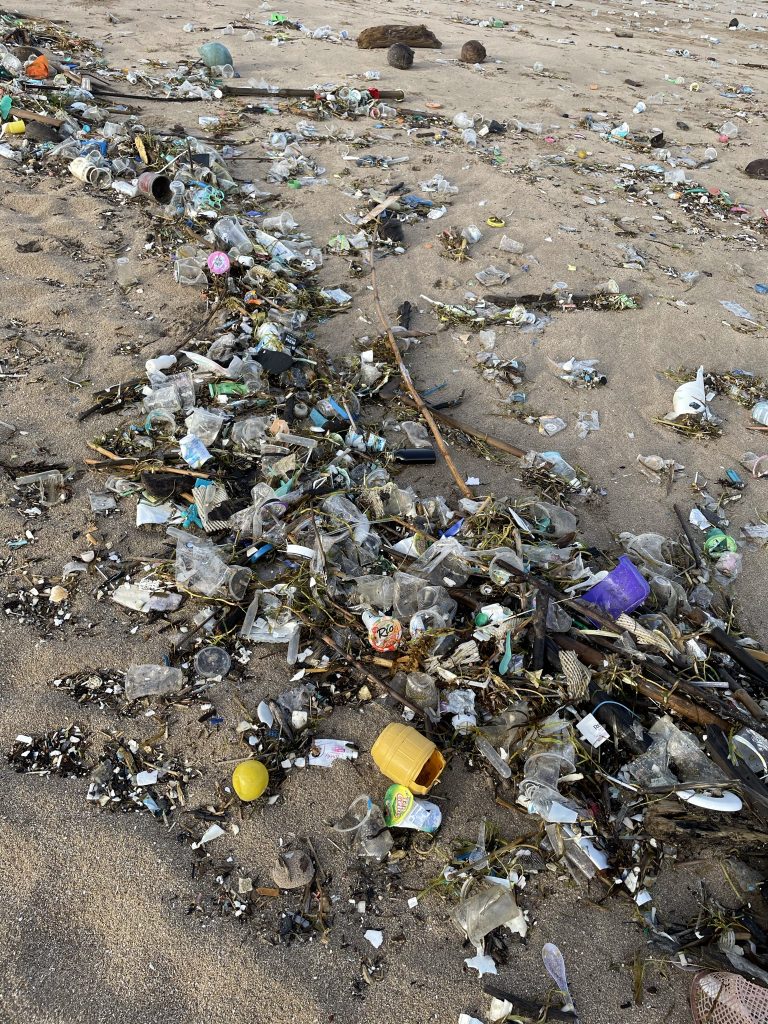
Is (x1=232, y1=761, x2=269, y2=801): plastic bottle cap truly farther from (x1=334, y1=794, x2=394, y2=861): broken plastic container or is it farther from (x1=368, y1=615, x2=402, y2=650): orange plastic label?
(x1=368, y1=615, x2=402, y2=650): orange plastic label

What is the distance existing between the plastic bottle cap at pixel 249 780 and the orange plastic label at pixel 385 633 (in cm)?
56

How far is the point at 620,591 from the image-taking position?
2.52 metres

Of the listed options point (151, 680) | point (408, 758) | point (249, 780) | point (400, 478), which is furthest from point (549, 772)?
point (400, 478)

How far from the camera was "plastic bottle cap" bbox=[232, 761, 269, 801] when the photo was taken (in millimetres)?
1992

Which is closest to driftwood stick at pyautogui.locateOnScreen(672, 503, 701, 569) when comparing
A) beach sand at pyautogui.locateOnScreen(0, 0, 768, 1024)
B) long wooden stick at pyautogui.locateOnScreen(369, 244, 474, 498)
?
beach sand at pyautogui.locateOnScreen(0, 0, 768, 1024)

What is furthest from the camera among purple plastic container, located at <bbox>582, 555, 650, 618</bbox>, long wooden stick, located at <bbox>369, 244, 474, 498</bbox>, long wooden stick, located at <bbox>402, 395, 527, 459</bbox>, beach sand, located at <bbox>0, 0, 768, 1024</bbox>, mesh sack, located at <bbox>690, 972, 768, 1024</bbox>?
long wooden stick, located at <bbox>402, 395, 527, 459</bbox>

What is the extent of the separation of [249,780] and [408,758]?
490 millimetres

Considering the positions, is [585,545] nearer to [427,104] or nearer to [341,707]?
[341,707]

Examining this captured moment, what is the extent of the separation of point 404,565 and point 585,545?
0.87m

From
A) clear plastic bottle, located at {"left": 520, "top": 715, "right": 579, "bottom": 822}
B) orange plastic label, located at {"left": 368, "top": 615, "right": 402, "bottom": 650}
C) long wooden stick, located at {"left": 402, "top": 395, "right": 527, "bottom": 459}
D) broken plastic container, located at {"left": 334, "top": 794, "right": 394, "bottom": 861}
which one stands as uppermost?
long wooden stick, located at {"left": 402, "top": 395, "right": 527, "bottom": 459}

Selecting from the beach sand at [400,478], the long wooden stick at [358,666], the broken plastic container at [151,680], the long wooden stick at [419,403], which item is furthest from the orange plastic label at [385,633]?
the long wooden stick at [419,403]

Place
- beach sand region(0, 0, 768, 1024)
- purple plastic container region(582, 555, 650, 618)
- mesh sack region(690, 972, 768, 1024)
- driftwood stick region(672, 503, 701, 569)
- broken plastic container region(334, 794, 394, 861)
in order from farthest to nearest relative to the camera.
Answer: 1. driftwood stick region(672, 503, 701, 569)
2. purple plastic container region(582, 555, 650, 618)
3. broken plastic container region(334, 794, 394, 861)
4. beach sand region(0, 0, 768, 1024)
5. mesh sack region(690, 972, 768, 1024)

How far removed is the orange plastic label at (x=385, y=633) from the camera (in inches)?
90.7

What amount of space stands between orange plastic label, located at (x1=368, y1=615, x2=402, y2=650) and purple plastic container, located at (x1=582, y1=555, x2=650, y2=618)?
79cm
